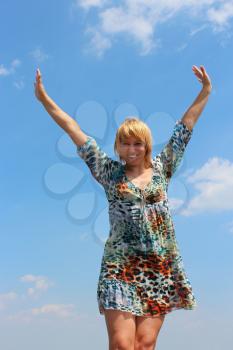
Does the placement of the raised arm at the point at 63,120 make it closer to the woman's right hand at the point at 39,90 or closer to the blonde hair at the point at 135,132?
the woman's right hand at the point at 39,90

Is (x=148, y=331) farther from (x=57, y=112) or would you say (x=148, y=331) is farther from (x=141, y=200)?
(x=57, y=112)

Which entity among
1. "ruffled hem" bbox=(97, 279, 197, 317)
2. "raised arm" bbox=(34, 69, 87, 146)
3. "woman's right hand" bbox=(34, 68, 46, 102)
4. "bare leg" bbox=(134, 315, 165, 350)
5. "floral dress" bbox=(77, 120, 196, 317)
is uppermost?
"woman's right hand" bbox=(34, 68, 46, 102)

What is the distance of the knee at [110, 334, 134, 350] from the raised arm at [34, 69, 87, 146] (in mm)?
1853

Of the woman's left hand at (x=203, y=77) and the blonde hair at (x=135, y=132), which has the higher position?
the woman's left hand at (x=203, y=77)

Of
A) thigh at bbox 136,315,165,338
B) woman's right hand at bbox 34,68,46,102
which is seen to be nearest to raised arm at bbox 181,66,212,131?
woman's right hand at bbox 34,68,46,102

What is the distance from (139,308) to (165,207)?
971 millimetres

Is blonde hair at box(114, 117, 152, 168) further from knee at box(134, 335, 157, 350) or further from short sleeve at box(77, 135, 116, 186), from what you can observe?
knee at box(134, 335, 157, 350)

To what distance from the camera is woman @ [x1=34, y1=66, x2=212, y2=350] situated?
195 inches

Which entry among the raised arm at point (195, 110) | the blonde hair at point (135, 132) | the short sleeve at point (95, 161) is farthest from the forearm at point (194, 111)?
the short sleeve at point (95, 161)

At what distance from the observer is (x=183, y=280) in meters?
5.18

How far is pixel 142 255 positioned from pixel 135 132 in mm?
1152

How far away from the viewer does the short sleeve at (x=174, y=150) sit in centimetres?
555

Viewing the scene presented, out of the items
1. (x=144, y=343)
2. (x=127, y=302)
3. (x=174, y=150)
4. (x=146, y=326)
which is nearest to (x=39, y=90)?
(x=174, y=150)

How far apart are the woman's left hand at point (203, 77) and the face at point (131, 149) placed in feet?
3.37
